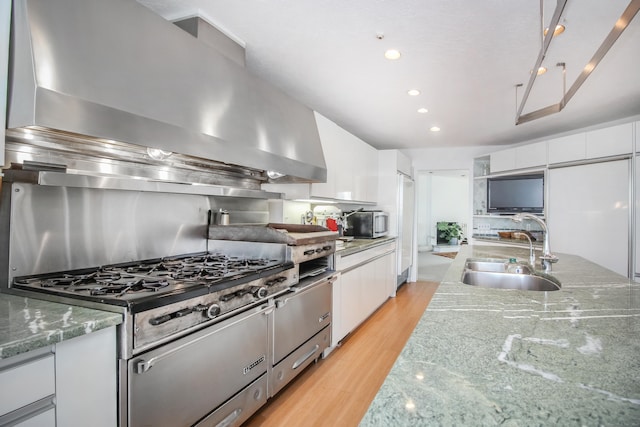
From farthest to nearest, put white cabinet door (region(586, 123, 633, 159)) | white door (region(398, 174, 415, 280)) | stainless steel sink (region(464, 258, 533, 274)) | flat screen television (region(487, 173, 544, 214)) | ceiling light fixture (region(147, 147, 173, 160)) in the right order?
white door (region(398, 174, 415, 280)), flat screen television (region(487, 173, 544, 214)), white cabinet door (region(586, 123, 633, 159)), stainless steel sink (region(464, 258, 533, 274)), ceiling light fixture (region(147, 147, 173, 160))

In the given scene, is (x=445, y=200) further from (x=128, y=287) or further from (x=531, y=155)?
(x=128, y=287)

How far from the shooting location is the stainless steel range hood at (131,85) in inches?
41.0

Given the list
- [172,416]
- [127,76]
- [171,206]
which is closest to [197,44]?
[127,76]

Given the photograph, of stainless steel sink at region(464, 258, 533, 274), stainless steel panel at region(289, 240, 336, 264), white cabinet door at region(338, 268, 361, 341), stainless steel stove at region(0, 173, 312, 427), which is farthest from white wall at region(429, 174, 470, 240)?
stainless steel stove at region(0, 173, 312, 427)

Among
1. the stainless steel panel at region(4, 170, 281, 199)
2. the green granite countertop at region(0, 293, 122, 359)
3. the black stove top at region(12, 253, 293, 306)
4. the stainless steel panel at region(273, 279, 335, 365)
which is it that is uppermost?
the stainless steel panel at region(4, 170, 281, 199)

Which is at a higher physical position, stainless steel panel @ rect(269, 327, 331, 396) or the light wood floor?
stainless steel panel @ rect(269, 327, 331, 396)

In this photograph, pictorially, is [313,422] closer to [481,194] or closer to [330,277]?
[330,277]

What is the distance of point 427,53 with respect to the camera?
2.29 meters

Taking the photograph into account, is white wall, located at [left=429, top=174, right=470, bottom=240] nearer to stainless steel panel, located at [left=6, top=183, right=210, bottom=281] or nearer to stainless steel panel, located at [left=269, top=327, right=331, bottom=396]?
stainless steel panel, located at [left=269, top=327, right=331, bottom=396]

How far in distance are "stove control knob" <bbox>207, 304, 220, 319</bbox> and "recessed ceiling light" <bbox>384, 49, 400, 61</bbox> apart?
1.95 metres

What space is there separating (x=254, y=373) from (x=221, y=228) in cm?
102

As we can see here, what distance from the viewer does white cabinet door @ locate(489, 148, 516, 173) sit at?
15.7ft

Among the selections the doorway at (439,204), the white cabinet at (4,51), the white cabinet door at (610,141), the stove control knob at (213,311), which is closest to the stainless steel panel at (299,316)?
the stove control knob at (213,311)

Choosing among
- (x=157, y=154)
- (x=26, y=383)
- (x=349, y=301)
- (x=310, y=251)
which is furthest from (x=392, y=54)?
(x=26, y=383)
